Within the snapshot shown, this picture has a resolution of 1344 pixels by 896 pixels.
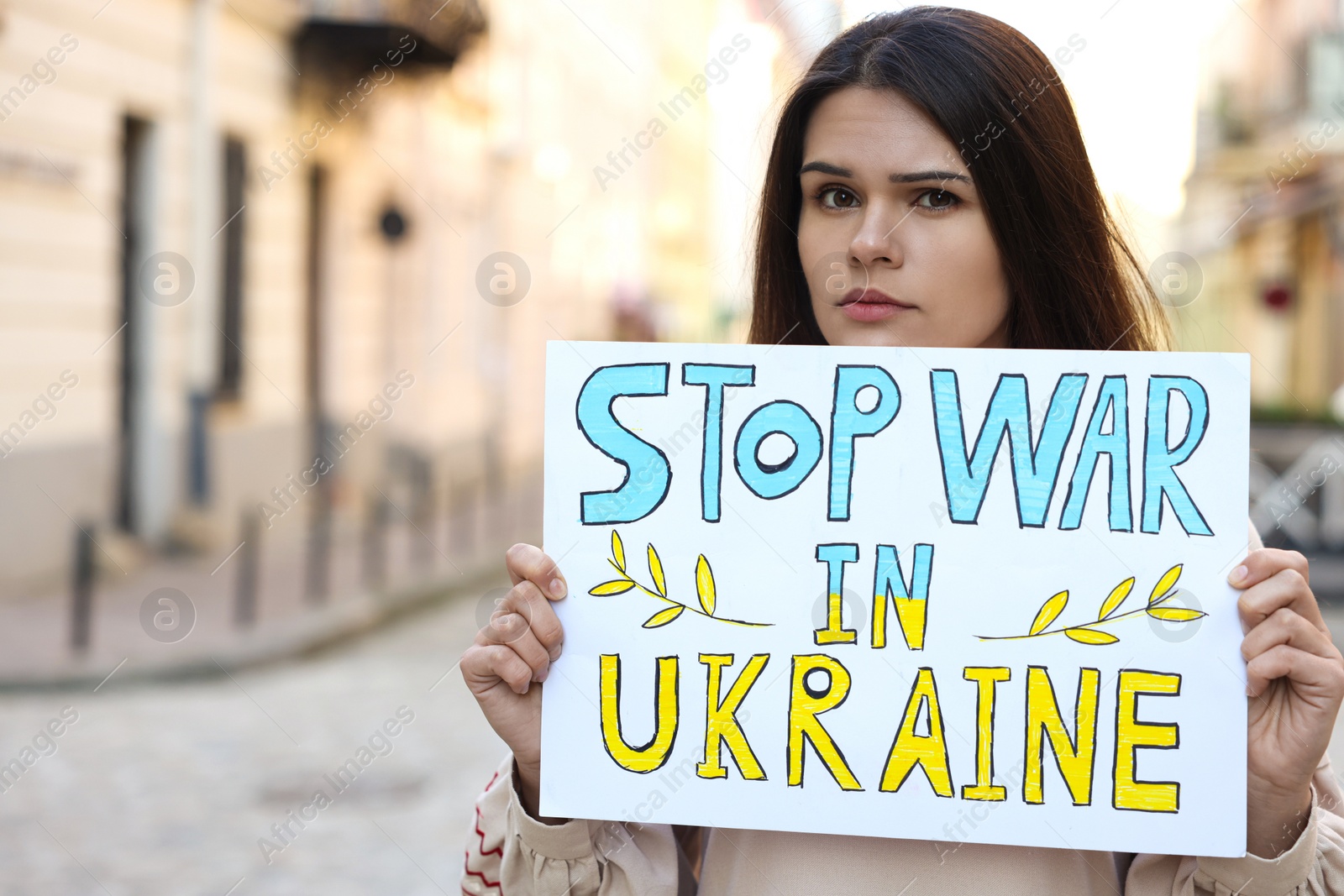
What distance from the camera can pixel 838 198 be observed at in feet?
5.95

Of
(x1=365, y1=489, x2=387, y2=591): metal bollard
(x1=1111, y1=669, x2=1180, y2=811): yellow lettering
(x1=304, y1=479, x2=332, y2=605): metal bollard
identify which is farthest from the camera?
(x1=365, y1=489, x2=387, y2=591): metal bollard

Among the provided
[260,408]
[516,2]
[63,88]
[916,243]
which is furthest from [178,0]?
[916,243]

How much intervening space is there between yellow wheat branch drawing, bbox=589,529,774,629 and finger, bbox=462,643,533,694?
5.6 inches

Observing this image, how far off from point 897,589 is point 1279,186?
69.3 ft

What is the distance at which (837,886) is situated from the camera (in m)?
1.71

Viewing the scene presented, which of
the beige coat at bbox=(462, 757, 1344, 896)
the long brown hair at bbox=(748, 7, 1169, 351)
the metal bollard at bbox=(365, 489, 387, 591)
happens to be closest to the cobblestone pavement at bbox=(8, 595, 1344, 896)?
the metal bollard at bbox=(365, 489, 387, 591)

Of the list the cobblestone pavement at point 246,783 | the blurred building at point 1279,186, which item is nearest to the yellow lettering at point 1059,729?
the cobblestone pavement at point 246,783

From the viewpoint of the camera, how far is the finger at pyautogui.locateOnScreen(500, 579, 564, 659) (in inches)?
67.0

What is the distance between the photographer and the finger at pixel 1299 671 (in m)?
1.55

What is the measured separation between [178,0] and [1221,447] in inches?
479

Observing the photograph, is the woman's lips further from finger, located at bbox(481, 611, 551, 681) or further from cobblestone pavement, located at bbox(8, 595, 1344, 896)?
cobblestone pavement, located at bbox(8, 595, 1344, 896)

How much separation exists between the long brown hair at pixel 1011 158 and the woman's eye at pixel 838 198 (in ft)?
0.50

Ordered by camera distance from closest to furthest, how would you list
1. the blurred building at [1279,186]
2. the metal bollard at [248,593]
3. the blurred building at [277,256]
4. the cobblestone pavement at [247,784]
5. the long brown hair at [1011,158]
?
the long brown hair at [1011,158]
the cobblestone pavement at [247,784]
the metal bollard at [248,593]
the blurred building at [277,256]
the blurred building at [1279,186]

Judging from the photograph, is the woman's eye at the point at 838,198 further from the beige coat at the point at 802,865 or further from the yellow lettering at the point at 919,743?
the beige coat at the point at 802,865
